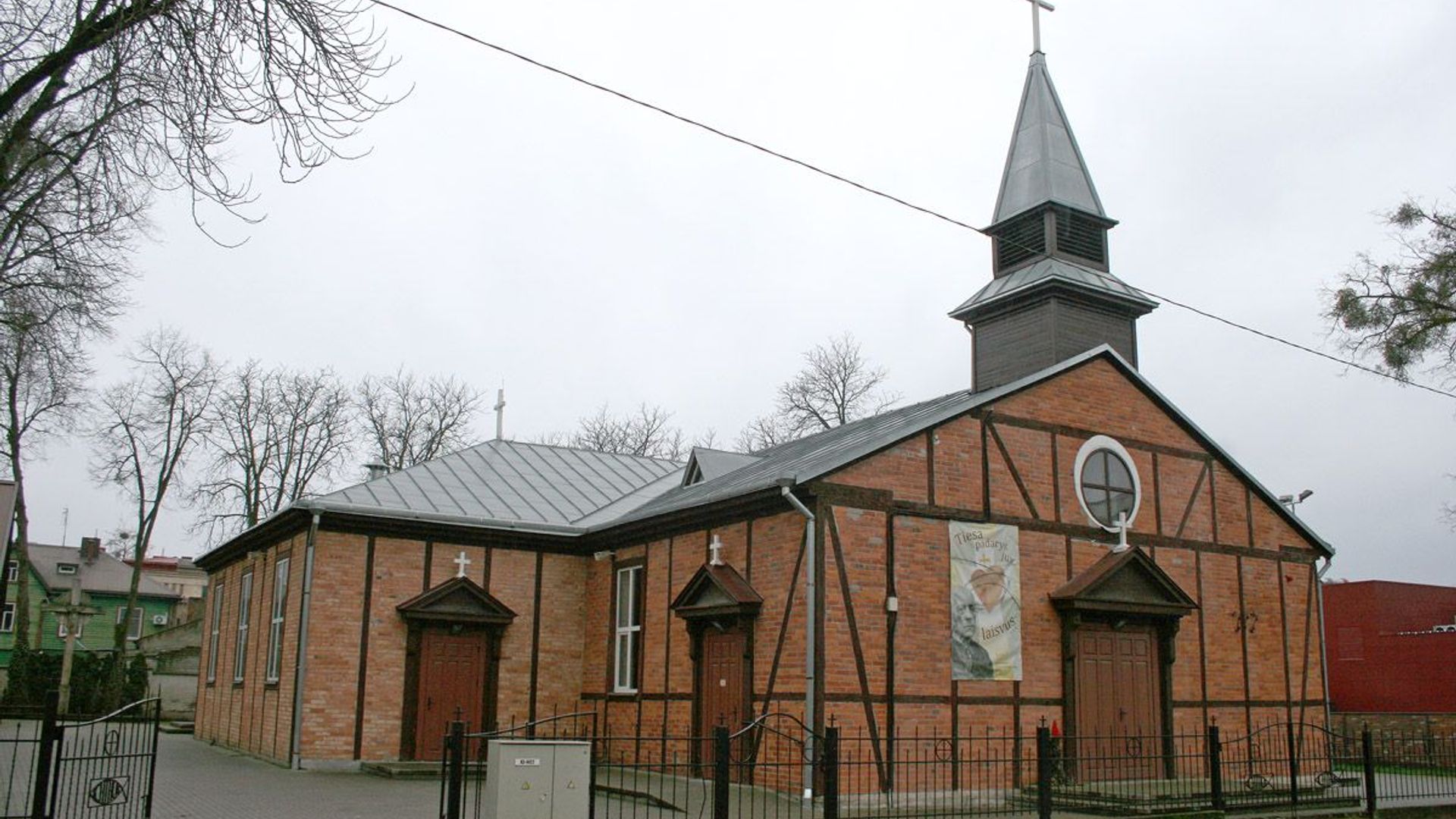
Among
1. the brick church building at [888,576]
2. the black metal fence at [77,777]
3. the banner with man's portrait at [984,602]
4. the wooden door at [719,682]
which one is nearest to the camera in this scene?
the black metal fence at [77,777]

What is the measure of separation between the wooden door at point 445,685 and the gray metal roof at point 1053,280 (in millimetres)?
9770

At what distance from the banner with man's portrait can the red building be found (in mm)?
15096

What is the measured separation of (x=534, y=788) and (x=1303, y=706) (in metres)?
14.3

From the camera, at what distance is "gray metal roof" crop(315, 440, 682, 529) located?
19.8 meters

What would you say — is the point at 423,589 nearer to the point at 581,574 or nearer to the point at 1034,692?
the point at 581,574

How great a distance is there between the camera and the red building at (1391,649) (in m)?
27.0

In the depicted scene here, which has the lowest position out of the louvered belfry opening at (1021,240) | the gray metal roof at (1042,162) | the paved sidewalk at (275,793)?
the paved sidewalk at (275,793)

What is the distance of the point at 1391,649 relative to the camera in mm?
28094

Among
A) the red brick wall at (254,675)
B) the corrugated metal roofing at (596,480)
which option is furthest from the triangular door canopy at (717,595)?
the red brick wall at (254,675)

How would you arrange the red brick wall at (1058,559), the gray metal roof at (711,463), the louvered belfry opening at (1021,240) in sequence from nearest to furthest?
the red brick wall at (1058,559) < the louvered belfry opening at (1021,240) < the gray metal roof at (711,463)

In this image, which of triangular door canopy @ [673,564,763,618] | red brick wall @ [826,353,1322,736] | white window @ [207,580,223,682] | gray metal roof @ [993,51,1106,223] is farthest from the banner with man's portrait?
white window @ [207,580,223,682]

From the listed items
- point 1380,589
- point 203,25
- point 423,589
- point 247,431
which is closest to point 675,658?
point 423,589

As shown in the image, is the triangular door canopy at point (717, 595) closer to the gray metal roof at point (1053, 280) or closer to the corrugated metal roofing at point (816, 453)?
the corrugated metal roofing at point (816, 453)

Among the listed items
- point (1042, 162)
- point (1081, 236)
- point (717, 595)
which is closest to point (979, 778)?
point (717, 595)
